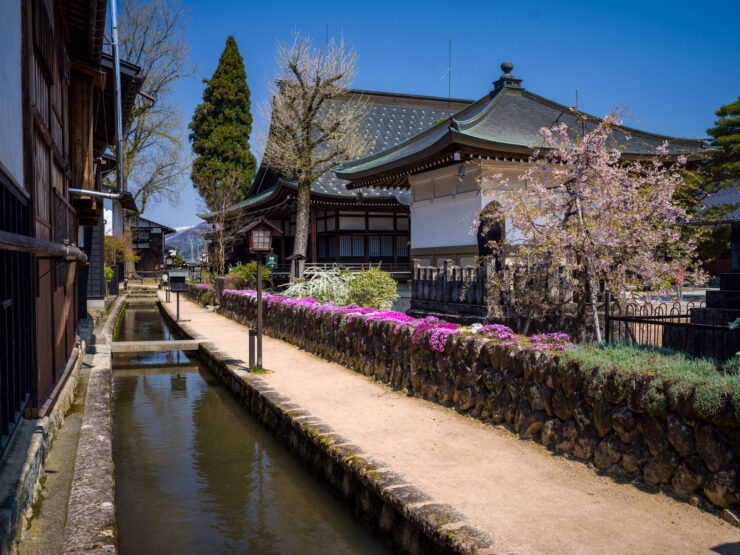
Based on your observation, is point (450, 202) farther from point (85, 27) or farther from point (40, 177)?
point (40, 177)

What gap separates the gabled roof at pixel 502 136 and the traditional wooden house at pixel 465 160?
0.08 ft

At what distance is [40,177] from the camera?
6340mm

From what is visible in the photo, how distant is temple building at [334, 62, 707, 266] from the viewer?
1442 centimetres

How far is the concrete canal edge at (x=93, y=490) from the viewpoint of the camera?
371 cm

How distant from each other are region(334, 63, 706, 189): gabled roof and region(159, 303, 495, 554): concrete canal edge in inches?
340

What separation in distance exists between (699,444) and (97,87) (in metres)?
11.6

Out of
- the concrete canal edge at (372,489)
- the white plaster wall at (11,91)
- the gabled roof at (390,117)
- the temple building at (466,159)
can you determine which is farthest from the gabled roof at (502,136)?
the white plaster wall at (11,91)

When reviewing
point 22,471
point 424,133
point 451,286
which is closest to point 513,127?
point 424,133

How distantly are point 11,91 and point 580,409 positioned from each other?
5.45m

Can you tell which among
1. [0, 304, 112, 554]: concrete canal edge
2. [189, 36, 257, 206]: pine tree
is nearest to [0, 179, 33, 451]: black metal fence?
[0, 304, 112, 554]: concrete canal edge

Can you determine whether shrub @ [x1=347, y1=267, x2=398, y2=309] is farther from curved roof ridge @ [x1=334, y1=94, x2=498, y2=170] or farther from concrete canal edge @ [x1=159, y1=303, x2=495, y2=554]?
curved roof ridge @ [x1=334, y1=94, x2=498, y2=170]

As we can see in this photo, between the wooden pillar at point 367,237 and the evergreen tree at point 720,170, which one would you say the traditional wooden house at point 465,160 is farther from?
the wooden pillar at point 367,237

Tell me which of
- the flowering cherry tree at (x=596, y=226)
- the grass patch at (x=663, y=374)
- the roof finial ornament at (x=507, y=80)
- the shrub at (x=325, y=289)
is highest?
the roof finial ornament at (x=507, y=80)

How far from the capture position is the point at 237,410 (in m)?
9.55
